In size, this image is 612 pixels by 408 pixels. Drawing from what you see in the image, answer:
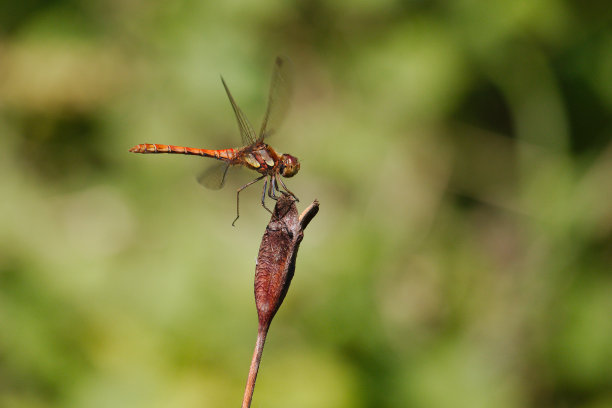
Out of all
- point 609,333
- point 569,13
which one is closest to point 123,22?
point 569,13

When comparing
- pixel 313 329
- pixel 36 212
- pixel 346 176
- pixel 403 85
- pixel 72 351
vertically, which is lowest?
pixel 72 351

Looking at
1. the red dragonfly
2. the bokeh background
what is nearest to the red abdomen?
the red dragonfly

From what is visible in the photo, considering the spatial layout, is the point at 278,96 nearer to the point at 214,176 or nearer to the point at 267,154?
the point at 267,154

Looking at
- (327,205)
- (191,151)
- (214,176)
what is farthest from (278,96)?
(327,205)

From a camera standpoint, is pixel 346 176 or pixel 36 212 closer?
pixel 36 212

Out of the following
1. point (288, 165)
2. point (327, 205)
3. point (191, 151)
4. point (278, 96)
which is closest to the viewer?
point (288, 165)

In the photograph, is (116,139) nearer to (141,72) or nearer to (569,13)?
(141,72)
